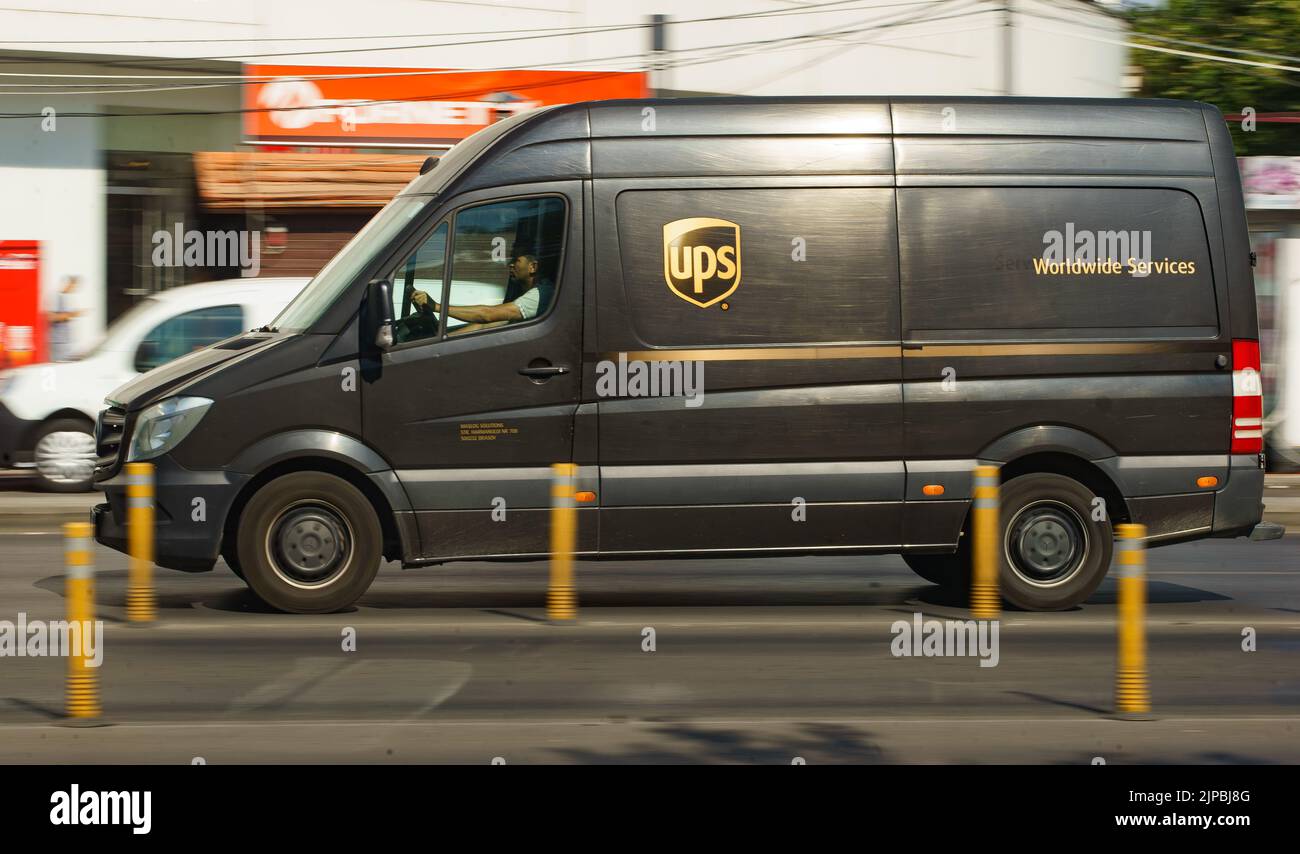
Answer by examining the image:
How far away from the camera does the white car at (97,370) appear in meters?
14.2

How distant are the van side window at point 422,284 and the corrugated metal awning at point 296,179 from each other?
11673 millimetres

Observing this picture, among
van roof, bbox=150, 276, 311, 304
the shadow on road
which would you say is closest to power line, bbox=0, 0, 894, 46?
van roof, bbox=150, 276, 311, 304

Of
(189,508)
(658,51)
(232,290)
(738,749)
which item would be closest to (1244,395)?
(738,749)

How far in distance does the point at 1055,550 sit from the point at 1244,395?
1.37m

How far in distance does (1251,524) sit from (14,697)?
6541mm

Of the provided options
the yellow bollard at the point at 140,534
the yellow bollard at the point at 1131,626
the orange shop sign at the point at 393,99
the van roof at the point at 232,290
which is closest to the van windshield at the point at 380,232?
the yellow bollard at the point at 140,534

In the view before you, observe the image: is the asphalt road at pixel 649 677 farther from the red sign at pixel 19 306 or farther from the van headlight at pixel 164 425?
the red sign at pixel 19 306

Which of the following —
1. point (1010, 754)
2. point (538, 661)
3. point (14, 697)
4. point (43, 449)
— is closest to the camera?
point (1010, 754)

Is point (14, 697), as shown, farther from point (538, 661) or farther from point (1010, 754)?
point (1010, 754)

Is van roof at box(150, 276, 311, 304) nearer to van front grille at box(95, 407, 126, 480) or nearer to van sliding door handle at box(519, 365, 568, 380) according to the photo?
van front grille at box(95, 407, 126, 480)

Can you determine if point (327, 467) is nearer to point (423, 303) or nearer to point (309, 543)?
point (309, 543)

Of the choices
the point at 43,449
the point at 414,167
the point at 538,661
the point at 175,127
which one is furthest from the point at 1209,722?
the point at 175,127

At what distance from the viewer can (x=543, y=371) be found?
8562mm

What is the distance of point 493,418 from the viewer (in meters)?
8.58
